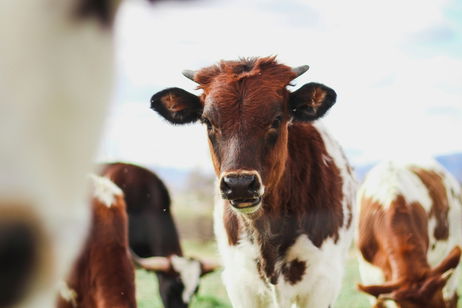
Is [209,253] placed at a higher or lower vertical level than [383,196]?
lower

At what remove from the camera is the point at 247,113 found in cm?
139

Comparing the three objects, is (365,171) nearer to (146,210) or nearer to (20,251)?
(146,210)

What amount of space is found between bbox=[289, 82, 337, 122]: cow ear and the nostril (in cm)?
127

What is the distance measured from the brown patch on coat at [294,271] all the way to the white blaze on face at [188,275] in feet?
3.46

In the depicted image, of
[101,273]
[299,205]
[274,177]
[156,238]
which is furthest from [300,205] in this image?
[156,238]

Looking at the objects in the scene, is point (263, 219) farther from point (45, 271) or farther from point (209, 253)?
point (209, 253)

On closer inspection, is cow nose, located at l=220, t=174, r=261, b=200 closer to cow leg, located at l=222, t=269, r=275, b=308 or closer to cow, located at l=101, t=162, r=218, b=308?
cow leg, located at l=222, t=269, r=275, b=308

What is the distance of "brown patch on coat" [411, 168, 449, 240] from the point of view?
2129 mm

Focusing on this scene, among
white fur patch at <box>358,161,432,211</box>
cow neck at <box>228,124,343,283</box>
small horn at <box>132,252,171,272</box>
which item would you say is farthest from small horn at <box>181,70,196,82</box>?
small horn at <box>132,252,171,272</box>

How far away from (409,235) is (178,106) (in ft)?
2.76

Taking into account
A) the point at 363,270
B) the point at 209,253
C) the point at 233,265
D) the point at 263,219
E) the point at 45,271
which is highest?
the point at 45,271

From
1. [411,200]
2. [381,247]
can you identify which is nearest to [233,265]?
[381,247]

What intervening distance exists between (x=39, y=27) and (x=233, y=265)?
1327 mm

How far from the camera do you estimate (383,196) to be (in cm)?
207
